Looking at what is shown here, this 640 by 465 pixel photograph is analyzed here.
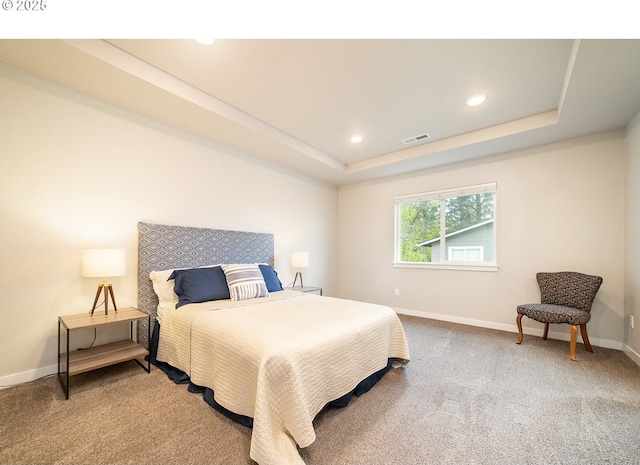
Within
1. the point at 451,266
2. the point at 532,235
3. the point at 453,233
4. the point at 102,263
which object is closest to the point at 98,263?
the point at 102,263

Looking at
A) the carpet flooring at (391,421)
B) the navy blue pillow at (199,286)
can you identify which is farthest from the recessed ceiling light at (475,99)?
the navy blue pillow at (199,286)

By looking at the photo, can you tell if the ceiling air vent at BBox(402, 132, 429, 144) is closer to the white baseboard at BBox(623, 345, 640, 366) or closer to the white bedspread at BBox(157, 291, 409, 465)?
the white bedspread at BBox(157, 291, 409, 465)

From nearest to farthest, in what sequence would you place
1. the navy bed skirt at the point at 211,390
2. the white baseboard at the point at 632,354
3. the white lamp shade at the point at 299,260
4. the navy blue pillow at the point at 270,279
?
1. the navy bed skirt at the point at 211,390
2. the white baseboard at the point at 632,354
3. the navy blue pillow at the point at 270,279
4. the white lamp shade at the point at 299,260

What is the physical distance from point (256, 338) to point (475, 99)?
291cm

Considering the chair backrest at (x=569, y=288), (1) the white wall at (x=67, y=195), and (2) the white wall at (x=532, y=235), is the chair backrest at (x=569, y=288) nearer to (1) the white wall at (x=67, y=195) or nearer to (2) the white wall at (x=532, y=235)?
(2) the white wall at (x=532, y=235)

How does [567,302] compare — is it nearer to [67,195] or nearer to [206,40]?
[206,40]

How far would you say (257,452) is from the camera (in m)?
1.28

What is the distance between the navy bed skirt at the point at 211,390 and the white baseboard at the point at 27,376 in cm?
70

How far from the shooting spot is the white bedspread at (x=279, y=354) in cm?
138

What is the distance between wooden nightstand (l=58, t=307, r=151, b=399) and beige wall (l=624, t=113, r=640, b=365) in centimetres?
462

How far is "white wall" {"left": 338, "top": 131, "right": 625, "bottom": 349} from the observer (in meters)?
2.98

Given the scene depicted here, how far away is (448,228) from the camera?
420 cm
